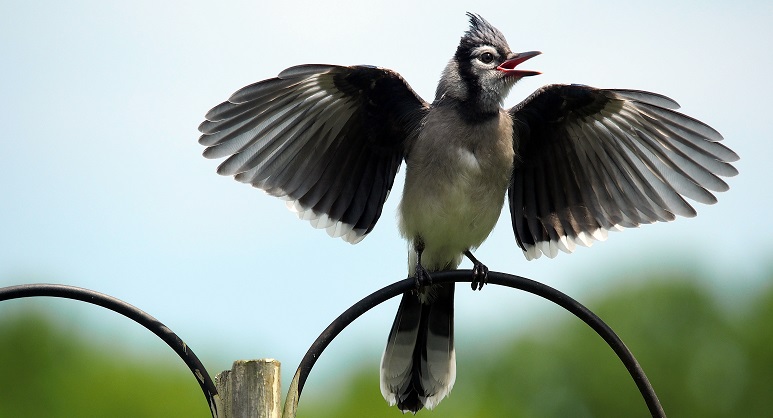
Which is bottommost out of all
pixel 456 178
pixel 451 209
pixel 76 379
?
pixel 76 379

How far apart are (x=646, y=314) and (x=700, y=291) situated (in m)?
1.98

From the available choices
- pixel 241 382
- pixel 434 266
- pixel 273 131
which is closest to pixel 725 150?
pixel 434 266

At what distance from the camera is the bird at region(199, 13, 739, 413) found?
5891 mm

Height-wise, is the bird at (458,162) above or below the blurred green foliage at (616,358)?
above

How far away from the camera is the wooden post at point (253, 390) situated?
358 centimetres


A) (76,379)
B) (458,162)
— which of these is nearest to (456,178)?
(458,162)

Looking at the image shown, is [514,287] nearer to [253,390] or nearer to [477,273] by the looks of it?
[477,273]

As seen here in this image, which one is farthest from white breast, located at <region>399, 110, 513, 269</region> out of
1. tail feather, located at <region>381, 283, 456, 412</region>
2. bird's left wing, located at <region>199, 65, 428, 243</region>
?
tail feather, located at <region>381, 283, 456, 412</region>

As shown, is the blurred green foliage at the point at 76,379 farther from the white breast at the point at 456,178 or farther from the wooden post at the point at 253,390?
the wooden post at the point at 253,390

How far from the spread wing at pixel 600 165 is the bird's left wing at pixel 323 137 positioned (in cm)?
78

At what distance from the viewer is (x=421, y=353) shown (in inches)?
245

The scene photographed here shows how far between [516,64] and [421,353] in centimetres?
182

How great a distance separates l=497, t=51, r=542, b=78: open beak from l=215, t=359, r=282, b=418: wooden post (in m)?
3.04

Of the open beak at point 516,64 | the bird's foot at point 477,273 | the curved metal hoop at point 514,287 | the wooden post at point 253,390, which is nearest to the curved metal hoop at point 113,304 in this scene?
the wooden post at point 253,390
